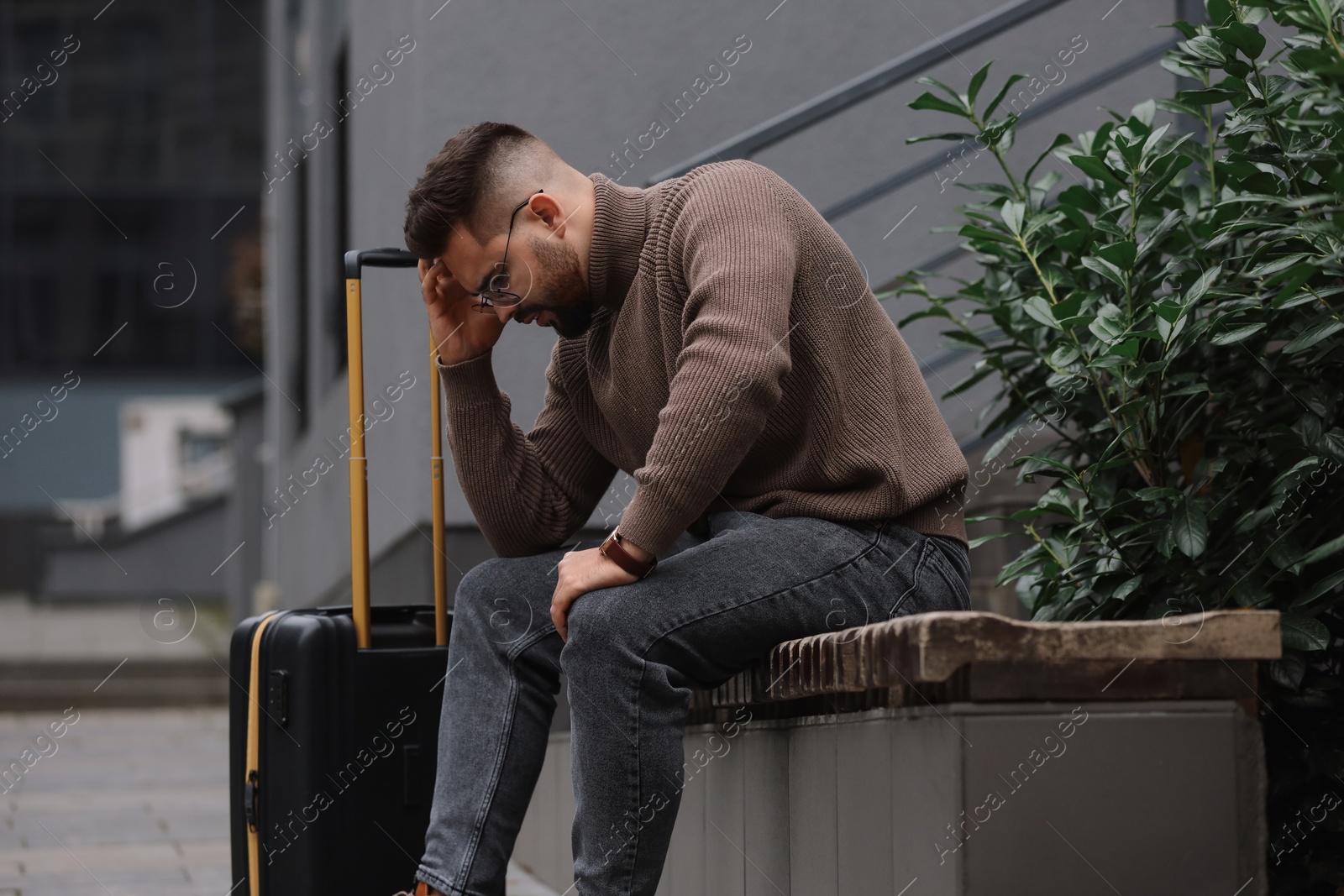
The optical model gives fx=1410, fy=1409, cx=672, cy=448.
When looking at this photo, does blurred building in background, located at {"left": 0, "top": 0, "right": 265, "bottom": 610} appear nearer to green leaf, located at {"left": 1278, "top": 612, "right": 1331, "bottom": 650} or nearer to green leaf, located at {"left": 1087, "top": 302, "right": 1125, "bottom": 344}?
green leaf, located at {"left": 1087, "top": 302, "right": 1125, "bottom": 344}

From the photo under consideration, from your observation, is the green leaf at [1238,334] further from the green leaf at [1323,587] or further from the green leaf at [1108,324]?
the green leaf at [1323,587]

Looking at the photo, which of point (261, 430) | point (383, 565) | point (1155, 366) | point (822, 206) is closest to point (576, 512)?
point (1155, 366)

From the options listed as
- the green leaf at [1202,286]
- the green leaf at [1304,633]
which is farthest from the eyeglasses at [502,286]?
the green leaf at [1304,633]

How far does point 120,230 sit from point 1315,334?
22.4 meters

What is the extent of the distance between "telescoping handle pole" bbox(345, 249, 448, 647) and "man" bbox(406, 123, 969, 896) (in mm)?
231

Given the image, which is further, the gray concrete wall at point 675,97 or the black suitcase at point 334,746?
the gray concrete wall at point 675,97

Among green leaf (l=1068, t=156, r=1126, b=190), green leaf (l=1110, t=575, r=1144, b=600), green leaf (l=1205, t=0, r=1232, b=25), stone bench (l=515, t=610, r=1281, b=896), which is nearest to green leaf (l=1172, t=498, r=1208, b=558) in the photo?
green leaf (l=1110, t=575, r=1144, b=600)

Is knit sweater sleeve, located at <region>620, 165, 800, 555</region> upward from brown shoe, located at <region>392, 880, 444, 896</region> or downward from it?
upward

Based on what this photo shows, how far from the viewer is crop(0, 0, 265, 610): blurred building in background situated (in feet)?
73.5

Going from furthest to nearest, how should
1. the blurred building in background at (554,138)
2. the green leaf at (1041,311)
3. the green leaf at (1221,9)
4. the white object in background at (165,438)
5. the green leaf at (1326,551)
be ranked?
the white object in background at (165,438), the blurred building in background at (554,138), the green leaf at (1041,311), the green leaf at (1221,9), the green leaf at (1326,551)

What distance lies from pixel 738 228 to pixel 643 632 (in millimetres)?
585

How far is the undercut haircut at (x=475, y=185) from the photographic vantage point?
205 centimetres

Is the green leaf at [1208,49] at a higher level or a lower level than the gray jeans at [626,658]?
higher

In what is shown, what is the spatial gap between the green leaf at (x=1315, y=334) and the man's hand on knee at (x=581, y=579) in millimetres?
1000
